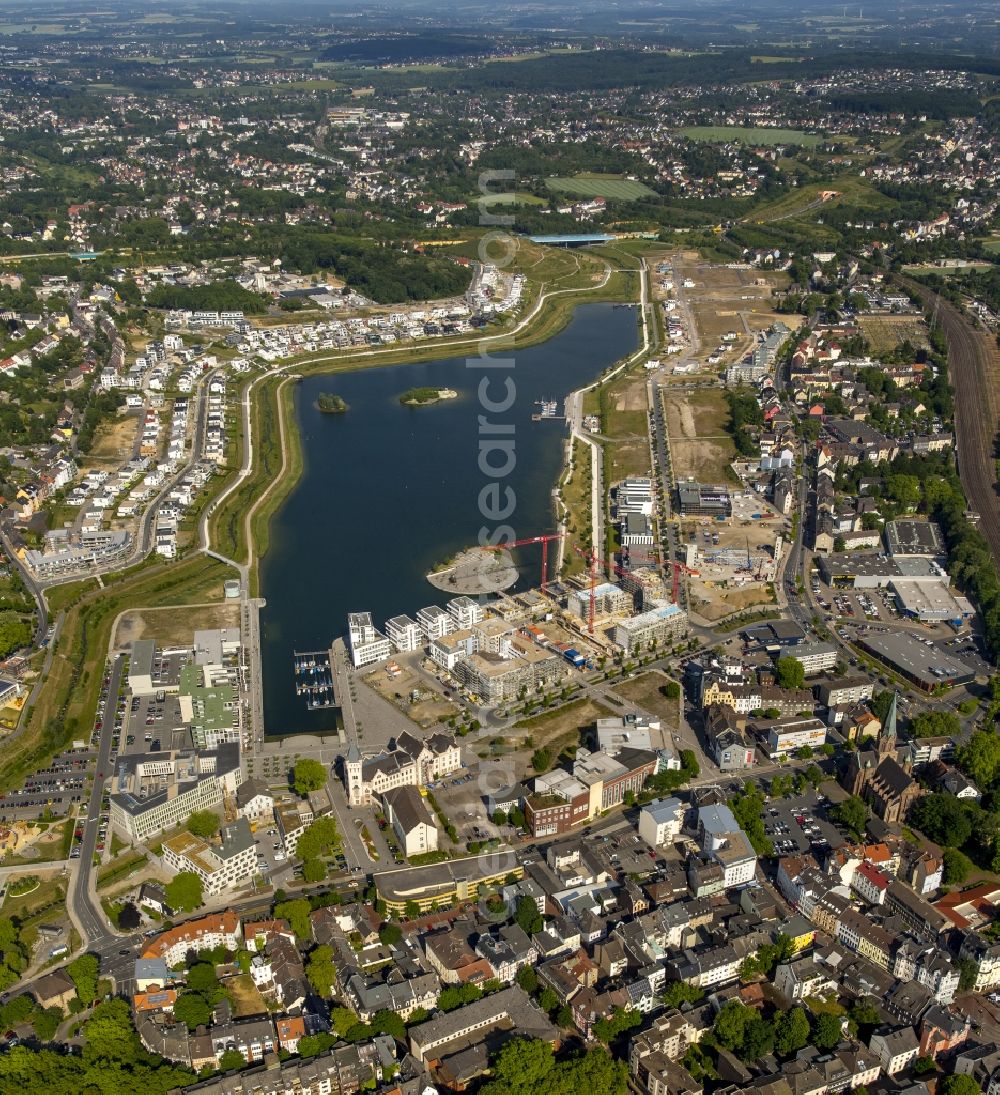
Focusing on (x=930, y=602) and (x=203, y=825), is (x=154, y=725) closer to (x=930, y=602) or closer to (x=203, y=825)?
(x=203, y=825)

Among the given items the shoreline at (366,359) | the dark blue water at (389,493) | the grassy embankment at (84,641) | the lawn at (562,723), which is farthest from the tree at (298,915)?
the shoreline at (366,359)

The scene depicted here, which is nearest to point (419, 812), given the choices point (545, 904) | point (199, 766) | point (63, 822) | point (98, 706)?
point (545, 904)

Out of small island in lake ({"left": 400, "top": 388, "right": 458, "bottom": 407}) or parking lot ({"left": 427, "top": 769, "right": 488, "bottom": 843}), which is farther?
small island in lake ({"left": 400, "top": 388, "right": 458, "bottom": 407})

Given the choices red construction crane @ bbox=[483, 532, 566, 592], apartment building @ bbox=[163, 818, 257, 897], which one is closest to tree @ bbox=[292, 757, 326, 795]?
apartment building @ bbox=[163, 818, 257, 897]

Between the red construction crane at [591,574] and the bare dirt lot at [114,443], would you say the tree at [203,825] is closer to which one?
the red construction crane at [591,574]

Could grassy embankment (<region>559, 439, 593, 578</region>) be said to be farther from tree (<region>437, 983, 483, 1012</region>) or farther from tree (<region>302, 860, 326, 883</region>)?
tree (<region>437, 983, 483, 1012</region>)

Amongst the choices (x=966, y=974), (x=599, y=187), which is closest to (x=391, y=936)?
(x=966, y=974)

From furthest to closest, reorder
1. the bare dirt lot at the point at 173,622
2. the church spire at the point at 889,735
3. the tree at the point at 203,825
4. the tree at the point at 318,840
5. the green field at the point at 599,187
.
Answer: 1. the green field at the point at 599,187
2. the bare dirt lot at the point at 173,622
3. the church spire at the point at 889,735
4. the tree at the point at 203,825
5. the tree at the point at 318,840
